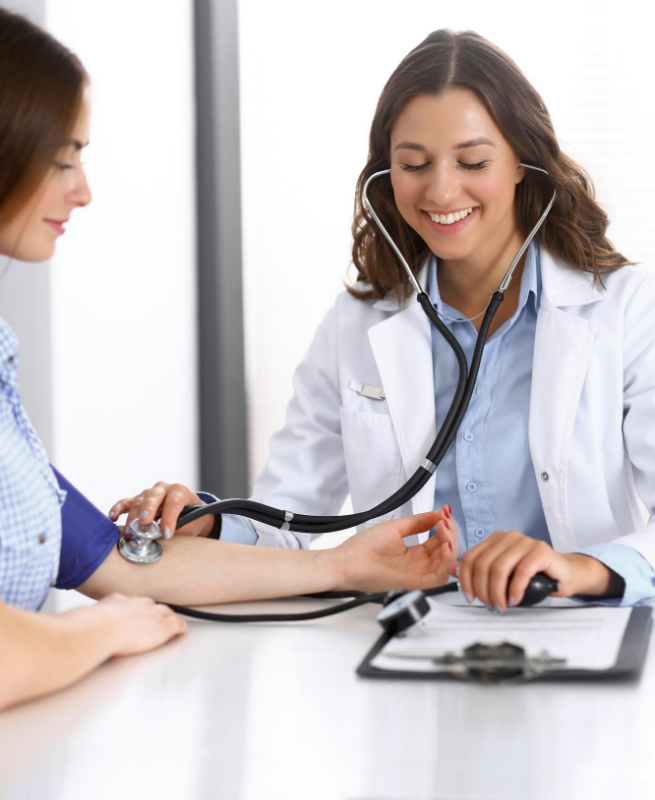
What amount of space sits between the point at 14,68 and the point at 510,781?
82 cm

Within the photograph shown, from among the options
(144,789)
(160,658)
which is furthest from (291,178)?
(144,789)

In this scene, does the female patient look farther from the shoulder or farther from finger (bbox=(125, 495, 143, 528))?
the shoulder

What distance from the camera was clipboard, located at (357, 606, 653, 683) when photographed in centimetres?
75

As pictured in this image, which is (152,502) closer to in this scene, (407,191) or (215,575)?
(215,575)

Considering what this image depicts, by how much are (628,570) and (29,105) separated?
83 cm

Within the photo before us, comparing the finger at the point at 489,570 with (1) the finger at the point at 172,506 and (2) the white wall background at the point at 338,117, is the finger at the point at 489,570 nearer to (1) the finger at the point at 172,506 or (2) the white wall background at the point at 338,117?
(1) the finger at the point at 172,506

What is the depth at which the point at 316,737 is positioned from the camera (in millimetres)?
682

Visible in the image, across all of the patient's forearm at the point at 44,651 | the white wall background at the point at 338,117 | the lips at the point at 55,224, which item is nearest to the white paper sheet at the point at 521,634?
the patient's forearm at the point at 44,651

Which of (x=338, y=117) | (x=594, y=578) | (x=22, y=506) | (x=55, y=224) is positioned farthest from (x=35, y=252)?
(x=338, y=117)

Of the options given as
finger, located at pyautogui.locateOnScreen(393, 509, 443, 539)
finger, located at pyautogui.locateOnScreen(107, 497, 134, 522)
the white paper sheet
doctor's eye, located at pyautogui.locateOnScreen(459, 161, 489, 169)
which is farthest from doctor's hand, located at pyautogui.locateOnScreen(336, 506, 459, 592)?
doctor's eye, located at pyautogui.locateOnScreen(459, 161, 489, 169)

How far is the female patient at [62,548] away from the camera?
2.66ft

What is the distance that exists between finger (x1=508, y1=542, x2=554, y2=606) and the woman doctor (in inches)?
15.3

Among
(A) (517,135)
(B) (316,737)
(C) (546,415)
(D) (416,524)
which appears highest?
(A) (517,135)

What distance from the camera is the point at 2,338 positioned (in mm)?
992
